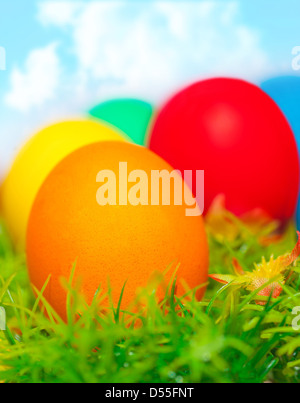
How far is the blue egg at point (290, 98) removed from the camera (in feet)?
4.55

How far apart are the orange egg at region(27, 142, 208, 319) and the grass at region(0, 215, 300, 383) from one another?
0.05m

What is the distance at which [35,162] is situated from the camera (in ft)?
4.24

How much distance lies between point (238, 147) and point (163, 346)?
2.24ft

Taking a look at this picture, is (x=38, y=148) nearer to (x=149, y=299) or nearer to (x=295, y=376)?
(x=149, y=299)

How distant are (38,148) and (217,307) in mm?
710

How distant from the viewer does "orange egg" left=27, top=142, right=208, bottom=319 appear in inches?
31.9

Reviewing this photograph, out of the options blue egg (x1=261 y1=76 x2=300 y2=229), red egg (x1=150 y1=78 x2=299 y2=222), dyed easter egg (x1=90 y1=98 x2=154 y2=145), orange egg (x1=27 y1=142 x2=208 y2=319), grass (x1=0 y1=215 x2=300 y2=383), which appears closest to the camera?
grass (x1=0 y1=215 x2=300 y2=383)

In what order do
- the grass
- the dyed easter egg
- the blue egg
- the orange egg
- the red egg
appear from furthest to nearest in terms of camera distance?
the dyed easter egg → the blue egg → the red egg → the orange egg → the grass

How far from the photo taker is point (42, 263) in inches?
33.3
